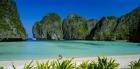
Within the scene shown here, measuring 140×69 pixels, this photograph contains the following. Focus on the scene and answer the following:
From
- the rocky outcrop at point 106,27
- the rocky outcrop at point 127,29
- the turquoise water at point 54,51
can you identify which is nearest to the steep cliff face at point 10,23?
the rocky outcrop at point 127,29

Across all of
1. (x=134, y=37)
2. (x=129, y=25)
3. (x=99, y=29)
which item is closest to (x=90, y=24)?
(x=99, y=29)

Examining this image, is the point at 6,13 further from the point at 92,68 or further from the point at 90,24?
the point at 90,24

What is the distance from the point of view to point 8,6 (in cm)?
9881

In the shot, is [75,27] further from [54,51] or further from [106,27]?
[54,51]

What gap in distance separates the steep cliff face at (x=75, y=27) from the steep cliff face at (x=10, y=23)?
9041 cm

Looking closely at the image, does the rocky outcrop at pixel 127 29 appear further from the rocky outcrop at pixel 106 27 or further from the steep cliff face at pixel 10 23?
the steep cliff face at pixel 10 23

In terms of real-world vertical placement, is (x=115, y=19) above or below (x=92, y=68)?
above

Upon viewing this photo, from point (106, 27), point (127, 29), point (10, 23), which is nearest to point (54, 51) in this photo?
point (10, 23)

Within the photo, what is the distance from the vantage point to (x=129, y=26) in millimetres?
125875

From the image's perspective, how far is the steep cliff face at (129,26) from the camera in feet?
393

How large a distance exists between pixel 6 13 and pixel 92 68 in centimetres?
9271

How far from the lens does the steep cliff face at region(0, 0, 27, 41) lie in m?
90.6

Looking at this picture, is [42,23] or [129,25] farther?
[42,23]

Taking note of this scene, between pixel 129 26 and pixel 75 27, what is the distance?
72.9 meters
